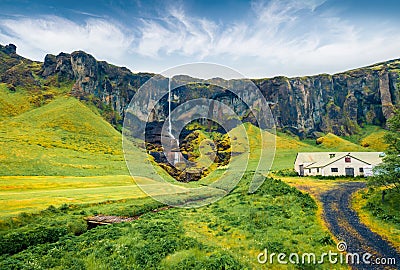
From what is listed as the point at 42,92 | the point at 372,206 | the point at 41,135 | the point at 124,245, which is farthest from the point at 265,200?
the point at 42,92

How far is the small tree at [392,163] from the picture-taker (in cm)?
2429

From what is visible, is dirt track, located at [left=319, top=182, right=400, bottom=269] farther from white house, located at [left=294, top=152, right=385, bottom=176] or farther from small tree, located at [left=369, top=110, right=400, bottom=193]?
white house, located at [left=294, top=152, right=385, bottom=176]

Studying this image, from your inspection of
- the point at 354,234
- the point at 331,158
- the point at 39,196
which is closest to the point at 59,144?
the point at 39,196

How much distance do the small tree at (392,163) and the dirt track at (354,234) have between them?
13.3 feet

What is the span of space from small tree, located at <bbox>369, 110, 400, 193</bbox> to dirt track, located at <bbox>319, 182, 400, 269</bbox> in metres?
4.04

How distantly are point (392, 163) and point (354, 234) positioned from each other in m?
9.83

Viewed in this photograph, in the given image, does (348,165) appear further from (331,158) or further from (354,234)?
(354,234)

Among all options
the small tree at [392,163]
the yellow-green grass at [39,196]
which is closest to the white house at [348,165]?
the small tree at [392,163]

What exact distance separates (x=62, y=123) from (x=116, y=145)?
102 feet

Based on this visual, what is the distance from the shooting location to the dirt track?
15.4m

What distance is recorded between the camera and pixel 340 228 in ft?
67.3

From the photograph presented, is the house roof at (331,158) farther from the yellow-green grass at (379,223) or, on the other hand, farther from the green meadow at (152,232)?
the green meadow at (152,232)

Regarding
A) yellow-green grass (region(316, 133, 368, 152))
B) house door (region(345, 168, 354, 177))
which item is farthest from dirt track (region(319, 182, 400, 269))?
yellow-green grass (region(316, 133, 368, 152))

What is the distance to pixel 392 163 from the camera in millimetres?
24469
